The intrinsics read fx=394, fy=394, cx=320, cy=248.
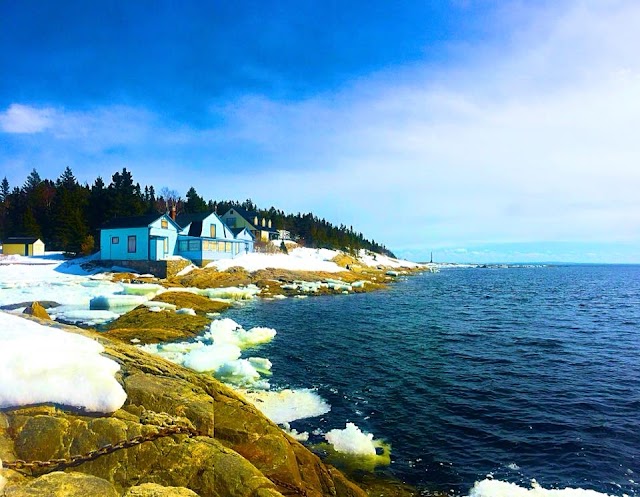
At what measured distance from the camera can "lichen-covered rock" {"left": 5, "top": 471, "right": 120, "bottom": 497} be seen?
13.1ft

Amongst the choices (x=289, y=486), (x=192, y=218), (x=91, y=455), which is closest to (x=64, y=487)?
(x=91, y=455)

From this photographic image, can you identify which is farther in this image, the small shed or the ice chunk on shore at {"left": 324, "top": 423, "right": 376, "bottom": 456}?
the small shed

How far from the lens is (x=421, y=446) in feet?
34.3

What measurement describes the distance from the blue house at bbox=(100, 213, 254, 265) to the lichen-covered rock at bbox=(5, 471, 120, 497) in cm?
4637

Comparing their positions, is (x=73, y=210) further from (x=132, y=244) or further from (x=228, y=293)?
(x=228, y=293)

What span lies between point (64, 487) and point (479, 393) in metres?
13.6

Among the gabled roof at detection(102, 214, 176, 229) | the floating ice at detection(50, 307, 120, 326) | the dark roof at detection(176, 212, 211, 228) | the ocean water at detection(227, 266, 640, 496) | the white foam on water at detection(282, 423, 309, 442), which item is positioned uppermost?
the dark roof at detection(176, 212, 211, 228)

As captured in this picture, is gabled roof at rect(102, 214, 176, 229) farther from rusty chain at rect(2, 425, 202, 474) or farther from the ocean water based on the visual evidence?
rusty chain at rect(2, 425, 202, 474)

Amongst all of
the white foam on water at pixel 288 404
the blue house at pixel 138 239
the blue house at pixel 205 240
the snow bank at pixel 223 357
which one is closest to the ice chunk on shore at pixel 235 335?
the snow bank at pixel 223 357

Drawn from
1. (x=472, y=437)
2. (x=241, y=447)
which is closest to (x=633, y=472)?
(x=472, y=437)

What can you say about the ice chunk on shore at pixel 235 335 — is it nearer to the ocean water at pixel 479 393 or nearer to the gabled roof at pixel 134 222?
the ocean water at pixel 479 393

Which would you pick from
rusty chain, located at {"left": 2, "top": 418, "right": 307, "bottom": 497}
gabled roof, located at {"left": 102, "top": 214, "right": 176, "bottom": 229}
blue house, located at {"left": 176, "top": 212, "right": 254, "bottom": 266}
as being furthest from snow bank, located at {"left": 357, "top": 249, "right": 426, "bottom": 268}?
rusty chain, located at {"left": 2, "top": 418, "right": 307, "bottom": 497}

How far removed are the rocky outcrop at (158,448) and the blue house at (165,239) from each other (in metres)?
44.6

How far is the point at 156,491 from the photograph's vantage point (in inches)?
179
